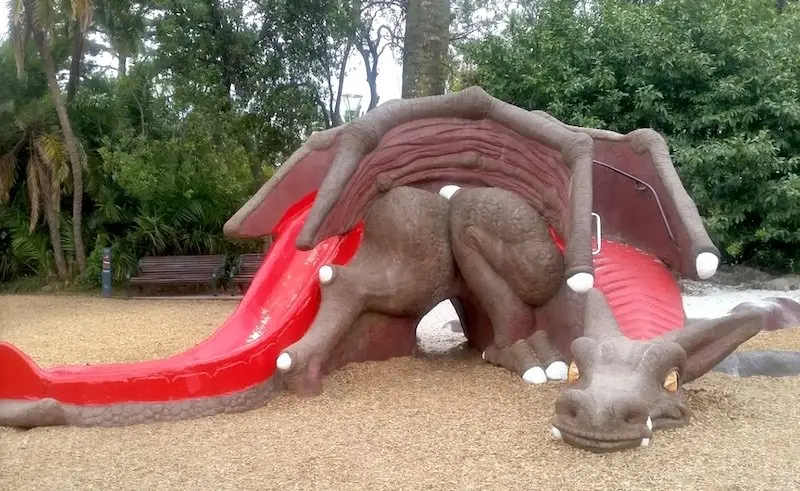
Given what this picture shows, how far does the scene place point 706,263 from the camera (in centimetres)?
422

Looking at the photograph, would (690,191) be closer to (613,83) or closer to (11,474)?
(613,83)

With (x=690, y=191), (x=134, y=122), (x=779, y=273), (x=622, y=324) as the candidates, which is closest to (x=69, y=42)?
(x=134, y=122)

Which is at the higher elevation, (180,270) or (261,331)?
(261,331)

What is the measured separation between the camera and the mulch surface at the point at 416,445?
308 cm

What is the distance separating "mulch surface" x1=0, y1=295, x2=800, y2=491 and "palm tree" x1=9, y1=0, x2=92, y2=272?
9503mm

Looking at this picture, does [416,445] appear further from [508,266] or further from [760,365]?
[760,365]

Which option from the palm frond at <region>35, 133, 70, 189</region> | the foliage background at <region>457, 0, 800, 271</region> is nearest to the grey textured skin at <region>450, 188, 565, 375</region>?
the foliage background at <region>457, 0, 800, 271</region>

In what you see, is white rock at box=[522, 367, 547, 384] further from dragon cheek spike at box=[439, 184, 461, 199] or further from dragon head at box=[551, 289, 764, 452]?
dragon cheek spike at box=[439, 184, 461, 199]

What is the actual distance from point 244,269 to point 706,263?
30.0ft

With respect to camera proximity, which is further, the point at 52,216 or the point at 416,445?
the point at 52,216

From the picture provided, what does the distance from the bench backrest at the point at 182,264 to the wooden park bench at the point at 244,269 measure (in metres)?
0.23

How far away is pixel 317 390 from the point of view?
4.52 meters

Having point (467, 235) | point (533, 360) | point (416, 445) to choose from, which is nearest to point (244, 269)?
point (467, 235)

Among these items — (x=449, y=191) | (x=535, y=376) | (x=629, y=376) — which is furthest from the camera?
(x=449, y=191)
